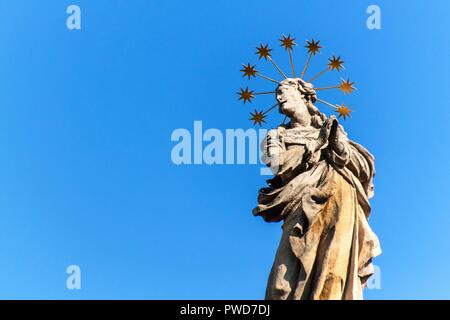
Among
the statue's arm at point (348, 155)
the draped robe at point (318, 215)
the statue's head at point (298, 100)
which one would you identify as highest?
the statue's head at point (298, 100)

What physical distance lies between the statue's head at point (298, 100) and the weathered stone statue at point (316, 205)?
16mm

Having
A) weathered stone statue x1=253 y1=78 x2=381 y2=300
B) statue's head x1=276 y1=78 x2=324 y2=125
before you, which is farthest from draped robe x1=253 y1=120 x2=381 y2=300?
statue's head x1=276 y1=78 x2=324 y2=125

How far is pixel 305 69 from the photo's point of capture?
19.1 m

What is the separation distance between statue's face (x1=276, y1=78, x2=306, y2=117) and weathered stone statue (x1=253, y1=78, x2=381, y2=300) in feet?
0.05

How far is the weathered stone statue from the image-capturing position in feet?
55.6

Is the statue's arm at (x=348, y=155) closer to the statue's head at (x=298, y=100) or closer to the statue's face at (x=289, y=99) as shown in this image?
the statue's head at (x=298, y=100)

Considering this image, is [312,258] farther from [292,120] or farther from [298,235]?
[292,120]

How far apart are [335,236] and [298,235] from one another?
1.87 feet

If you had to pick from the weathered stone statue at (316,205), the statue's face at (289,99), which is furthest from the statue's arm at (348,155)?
the statue's face at (289,99)

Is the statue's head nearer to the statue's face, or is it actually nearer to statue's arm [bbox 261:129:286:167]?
the statue's face

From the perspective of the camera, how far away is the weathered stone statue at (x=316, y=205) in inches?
667
